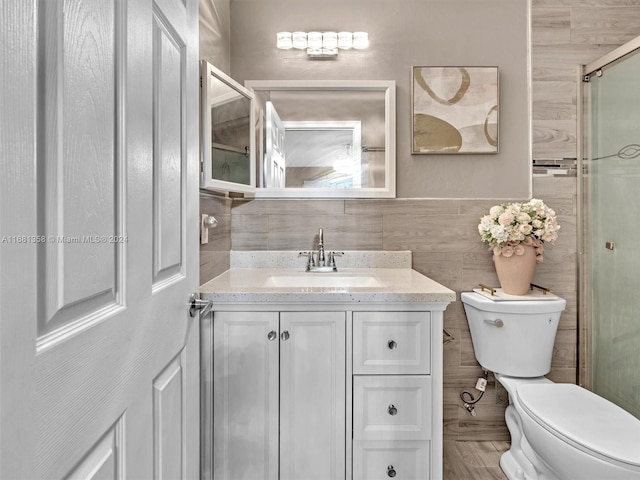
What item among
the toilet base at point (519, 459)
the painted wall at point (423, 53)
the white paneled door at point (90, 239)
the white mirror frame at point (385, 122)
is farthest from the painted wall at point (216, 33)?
the toilet base at point (519, 459)

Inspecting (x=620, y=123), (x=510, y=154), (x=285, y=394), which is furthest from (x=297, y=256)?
(x=620, y=123)

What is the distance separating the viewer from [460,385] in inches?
75.8

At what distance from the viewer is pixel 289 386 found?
1325 mm

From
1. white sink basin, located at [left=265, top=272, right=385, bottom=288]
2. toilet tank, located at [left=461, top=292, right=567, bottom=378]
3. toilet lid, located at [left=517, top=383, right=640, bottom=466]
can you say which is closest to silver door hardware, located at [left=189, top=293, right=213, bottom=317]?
white sink basin, located at [left=265, top=272, right=385, bottom=288]

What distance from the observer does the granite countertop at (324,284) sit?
51.1 inches

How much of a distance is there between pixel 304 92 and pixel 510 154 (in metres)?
1.06

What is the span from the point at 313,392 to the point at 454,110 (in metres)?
1.47

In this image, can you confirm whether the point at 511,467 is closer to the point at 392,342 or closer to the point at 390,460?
the point at 390,460

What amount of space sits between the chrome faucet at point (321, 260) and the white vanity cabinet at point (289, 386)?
1.75 ft

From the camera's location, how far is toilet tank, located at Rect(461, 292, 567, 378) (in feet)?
5.55

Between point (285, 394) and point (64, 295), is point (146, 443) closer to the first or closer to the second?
point (64, 295)

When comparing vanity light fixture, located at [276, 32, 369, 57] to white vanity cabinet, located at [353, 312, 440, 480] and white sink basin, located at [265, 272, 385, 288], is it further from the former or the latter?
white vanity cabinet, located at [353, 312, 440, 480]

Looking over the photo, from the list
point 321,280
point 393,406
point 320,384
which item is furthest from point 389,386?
point 321,280

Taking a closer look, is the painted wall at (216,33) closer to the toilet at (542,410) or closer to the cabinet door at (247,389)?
the cabinet door at (247,389)
